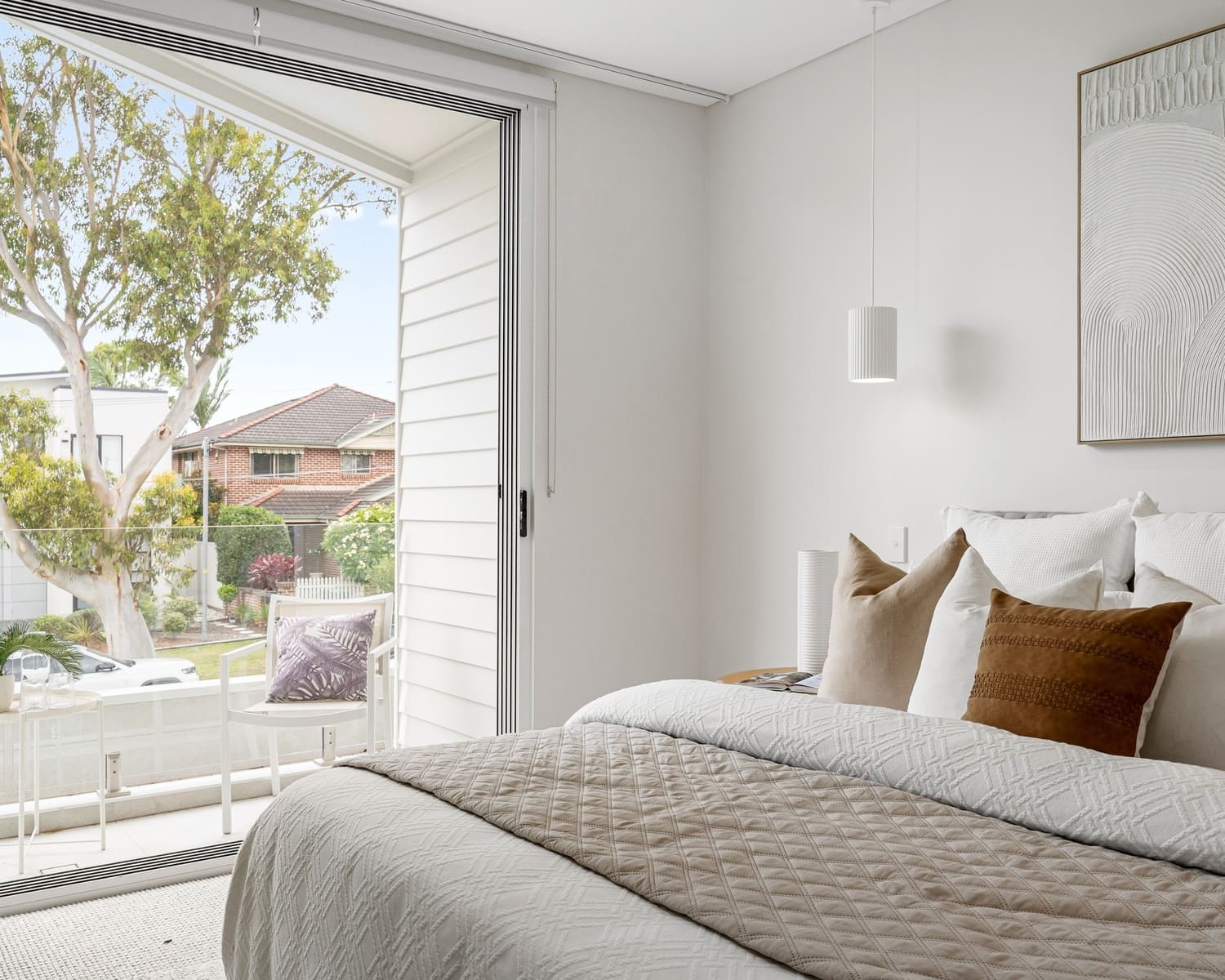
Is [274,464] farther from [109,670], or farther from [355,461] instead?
[109,670]

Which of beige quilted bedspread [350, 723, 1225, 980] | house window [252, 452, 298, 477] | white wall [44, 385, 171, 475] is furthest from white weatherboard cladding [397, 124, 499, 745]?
beige quilted bedspread [350, 723, 1225, 980]

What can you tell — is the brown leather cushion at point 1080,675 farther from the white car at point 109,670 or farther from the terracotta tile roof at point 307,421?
the terracotta tile roof at point 307,421

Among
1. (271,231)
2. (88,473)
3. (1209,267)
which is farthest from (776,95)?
(88,473)

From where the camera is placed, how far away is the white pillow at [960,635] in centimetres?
203

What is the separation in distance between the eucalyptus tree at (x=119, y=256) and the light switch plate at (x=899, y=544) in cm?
243

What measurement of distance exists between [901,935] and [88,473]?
10.5 feet

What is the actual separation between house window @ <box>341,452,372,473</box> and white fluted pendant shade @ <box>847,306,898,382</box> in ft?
7.12

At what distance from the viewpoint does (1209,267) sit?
2463 millimetres

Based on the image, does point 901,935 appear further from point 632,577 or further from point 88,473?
point 88,473

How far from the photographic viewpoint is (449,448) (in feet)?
13.5

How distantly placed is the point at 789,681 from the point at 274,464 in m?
2.26

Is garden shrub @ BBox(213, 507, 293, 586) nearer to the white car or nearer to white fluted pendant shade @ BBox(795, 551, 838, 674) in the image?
the white car

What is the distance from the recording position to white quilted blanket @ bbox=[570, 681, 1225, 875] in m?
1.39

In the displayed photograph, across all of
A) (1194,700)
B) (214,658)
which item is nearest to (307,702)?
(214,658)
